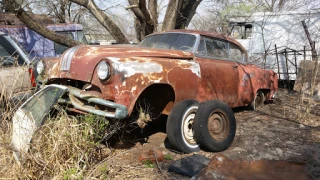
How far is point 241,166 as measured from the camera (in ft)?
11.6

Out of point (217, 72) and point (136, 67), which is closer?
point (136, 67)

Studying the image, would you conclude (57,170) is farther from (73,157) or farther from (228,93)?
(228,93)

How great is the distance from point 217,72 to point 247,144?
127cm

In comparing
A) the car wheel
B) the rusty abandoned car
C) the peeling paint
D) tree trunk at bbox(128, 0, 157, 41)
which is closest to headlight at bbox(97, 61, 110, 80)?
the rusty abandoned car

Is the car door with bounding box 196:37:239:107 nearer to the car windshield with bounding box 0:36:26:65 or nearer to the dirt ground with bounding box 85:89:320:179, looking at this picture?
the dirt ground with bounding box 85:89:320:179

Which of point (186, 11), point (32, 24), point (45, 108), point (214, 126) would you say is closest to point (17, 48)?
point (45, 108)

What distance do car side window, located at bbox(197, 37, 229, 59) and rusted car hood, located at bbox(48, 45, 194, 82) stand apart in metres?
0.76

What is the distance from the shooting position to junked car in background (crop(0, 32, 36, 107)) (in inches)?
143

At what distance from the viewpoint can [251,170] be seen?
136 inches

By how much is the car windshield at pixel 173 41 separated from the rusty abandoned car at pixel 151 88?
2 centimetres

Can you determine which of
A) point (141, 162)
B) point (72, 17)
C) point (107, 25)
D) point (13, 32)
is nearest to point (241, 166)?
point (141, 162)

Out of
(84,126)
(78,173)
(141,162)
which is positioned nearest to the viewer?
(78,173)

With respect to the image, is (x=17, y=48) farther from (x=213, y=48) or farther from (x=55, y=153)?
(x=213, y=48)

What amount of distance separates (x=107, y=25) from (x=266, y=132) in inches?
214
